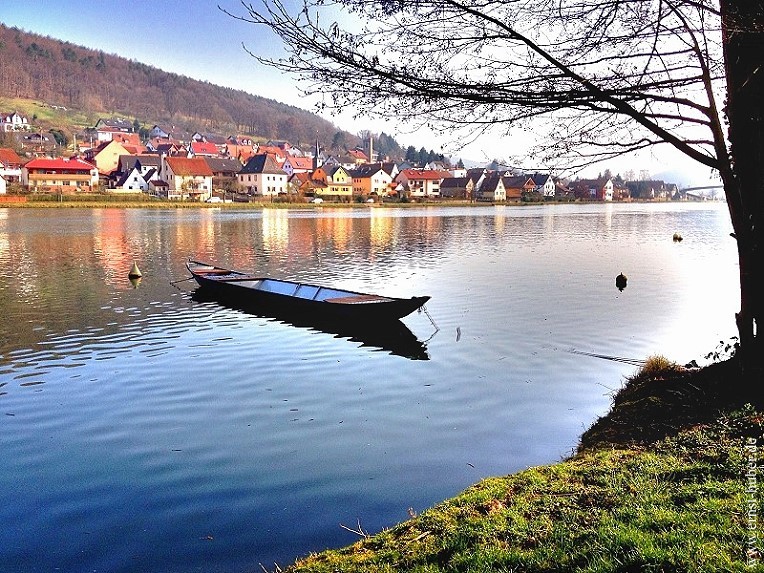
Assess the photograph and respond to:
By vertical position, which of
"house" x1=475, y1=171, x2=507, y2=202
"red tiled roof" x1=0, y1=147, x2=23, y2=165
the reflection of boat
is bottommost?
the reflection of boat

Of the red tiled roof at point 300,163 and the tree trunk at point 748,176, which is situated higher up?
the red tiled roof at point 300,163

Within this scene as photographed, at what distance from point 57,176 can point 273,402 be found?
115 metres

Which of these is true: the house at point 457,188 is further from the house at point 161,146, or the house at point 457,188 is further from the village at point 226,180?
the house at point 161,146

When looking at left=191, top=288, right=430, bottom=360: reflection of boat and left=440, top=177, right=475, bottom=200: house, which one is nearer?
left=191, top=288, right=430, bottom=360: reflection of boat

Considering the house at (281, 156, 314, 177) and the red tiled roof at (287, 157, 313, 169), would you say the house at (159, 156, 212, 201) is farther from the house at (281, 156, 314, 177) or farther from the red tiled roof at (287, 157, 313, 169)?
the red tiled roof at (287, 157, 313, 169)

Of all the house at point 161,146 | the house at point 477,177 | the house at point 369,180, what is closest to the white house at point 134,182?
the house at point 369,180

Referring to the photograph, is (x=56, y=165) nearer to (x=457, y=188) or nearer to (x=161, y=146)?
Answer: (x=161, y=146)

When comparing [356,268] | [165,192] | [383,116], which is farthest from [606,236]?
[165,192]

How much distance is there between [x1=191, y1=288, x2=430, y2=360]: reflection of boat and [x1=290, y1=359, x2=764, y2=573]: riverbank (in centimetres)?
795

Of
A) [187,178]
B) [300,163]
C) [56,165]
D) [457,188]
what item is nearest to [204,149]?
[300,163]

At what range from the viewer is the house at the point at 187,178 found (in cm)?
11881

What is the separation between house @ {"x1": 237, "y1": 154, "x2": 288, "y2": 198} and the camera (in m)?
130

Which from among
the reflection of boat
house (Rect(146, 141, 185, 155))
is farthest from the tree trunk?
house (Rect(146, 141, 185, 155))

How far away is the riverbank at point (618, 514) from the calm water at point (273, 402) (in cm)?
135
